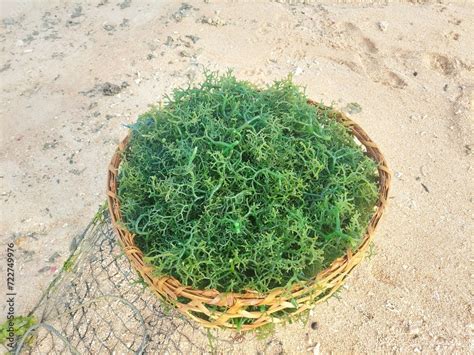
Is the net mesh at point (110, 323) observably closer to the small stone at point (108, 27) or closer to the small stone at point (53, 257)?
the small stone at point (53, 257)

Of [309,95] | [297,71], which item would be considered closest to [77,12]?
[297,71]

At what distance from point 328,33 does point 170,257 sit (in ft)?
7.36

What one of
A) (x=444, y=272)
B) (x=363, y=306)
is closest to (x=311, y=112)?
(x=363, y=306)

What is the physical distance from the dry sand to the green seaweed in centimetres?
64

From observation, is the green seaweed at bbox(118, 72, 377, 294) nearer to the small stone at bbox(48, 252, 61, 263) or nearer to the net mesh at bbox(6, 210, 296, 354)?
the net mesh at bbox(6, 210, 296, 354)

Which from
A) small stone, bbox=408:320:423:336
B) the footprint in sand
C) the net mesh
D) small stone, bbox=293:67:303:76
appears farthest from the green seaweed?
the footprint in sand

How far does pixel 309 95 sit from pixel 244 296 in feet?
5.55

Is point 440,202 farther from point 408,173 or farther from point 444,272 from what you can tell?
point 444,272

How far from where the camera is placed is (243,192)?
130 centimetres

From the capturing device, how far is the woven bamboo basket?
1.24 m

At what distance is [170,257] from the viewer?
4.15 feet

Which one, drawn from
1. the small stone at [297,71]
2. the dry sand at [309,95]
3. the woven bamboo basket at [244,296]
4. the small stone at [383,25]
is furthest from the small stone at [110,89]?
the small stone at [383,25]

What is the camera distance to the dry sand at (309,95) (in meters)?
1.91

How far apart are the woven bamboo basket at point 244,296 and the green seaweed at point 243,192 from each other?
0.03 m
